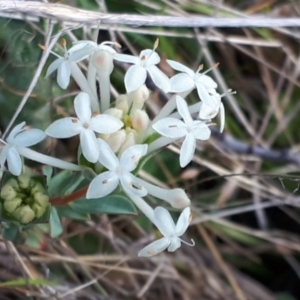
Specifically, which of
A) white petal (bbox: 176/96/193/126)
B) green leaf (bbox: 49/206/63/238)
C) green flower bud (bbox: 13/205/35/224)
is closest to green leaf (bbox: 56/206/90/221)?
green leaf (bbox: 49/206/63/238)

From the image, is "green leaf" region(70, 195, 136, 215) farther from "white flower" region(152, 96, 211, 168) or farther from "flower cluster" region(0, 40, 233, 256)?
"white flower" region(152, 96, 211, 168)

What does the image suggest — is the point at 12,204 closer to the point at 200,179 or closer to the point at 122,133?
the point at 122,133

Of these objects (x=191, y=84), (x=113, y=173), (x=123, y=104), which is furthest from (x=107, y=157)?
(x=191, y=84)

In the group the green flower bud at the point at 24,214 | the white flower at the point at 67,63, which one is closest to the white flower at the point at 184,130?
the white flower at the point at 67,63

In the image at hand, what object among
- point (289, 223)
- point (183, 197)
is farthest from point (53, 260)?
point (289, 223)

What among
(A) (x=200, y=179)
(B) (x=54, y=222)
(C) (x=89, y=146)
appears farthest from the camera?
(A) (x=200, y=179)

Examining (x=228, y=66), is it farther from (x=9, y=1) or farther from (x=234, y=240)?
(x=9, y=1)
